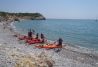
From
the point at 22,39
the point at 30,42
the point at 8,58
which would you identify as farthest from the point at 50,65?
the point at 22,39

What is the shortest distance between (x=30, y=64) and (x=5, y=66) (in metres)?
3.25

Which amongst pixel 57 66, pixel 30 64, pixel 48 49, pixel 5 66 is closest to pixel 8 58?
pixel 5 66

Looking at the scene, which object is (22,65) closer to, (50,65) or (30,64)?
(30,64)

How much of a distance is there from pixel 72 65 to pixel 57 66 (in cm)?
213

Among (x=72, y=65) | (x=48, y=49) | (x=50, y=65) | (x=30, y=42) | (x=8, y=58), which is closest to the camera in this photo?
(x=50, y=65)

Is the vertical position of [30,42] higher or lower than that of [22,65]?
lower

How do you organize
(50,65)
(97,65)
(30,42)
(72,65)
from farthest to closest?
(30,42) < (97,65) < (72,65) < (50,65)

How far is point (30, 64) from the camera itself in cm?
1202

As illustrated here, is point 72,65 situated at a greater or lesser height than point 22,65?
lesser

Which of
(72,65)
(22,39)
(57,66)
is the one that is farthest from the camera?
(22,39)

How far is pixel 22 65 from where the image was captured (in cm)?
1181

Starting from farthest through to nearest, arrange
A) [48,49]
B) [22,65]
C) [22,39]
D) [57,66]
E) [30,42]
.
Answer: [22,39] → [30,42] → [48,49] → [57,66] → [22,65]

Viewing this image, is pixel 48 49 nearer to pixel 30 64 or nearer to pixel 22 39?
pixel 22 39

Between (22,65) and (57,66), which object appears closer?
(22,65)
